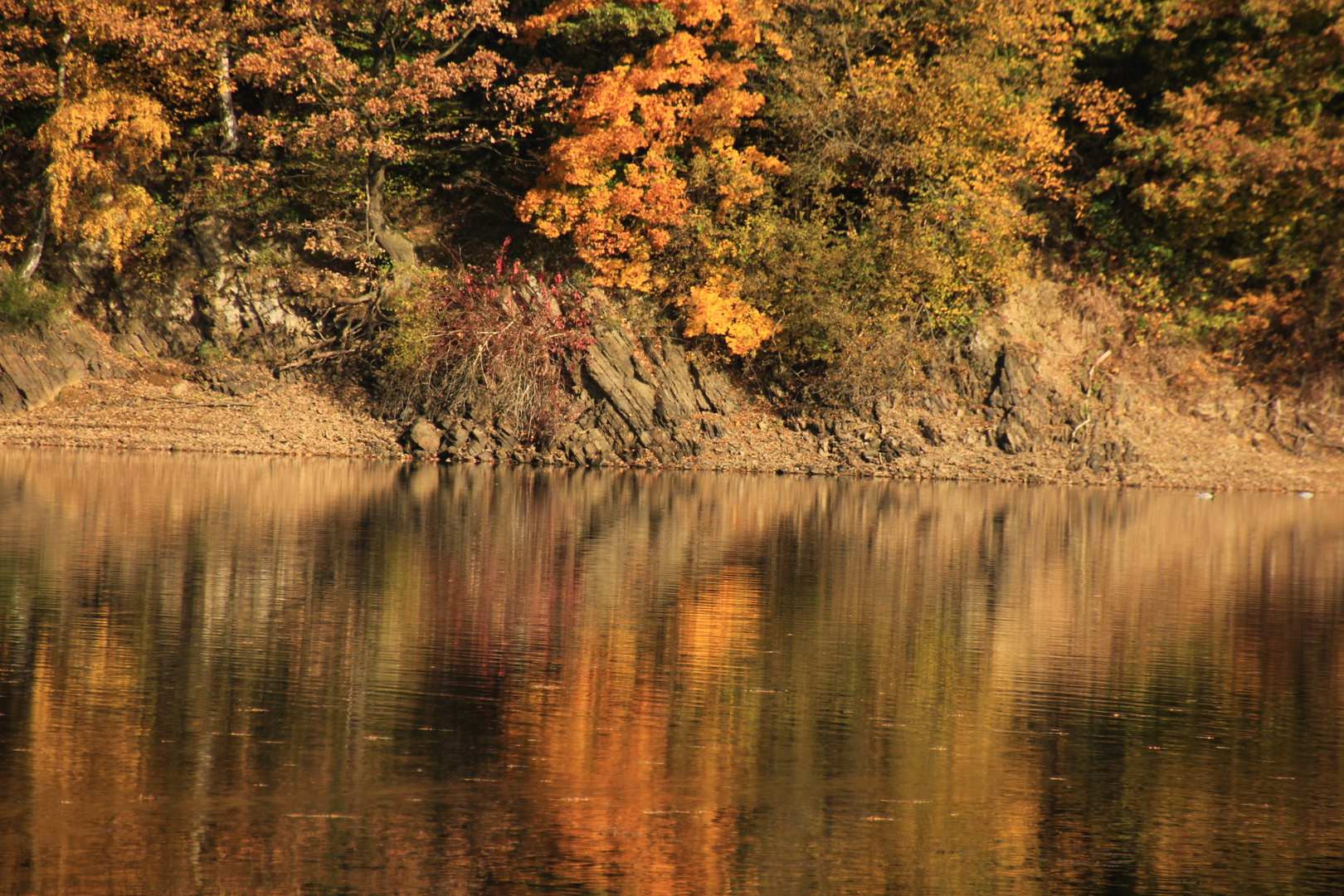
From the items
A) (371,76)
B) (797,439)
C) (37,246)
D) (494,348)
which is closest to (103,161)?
(37,246)

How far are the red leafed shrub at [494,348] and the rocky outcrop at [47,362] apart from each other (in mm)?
7251

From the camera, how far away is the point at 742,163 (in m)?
29.5

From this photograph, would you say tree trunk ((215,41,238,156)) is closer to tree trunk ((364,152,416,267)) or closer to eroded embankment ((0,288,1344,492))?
tree trunk ((364,152,416,267))

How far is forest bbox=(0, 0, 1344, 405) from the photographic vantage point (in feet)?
95.0

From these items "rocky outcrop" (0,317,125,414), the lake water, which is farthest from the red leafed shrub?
the lake water

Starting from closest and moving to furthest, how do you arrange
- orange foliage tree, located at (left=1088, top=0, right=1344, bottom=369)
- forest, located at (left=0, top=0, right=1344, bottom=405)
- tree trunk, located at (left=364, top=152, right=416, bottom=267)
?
orange foliage tree, located at (left=1088, top=0, right=1344, bottom=369), forest, located at (left=0, top=0, right=1344, bottom=405), tree trunk, located at (left=364, top=152, right=416, bottom=267)

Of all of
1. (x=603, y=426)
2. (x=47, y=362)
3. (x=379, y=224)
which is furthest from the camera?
(x=379, y=224)

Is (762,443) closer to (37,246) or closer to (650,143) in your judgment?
(650,143)

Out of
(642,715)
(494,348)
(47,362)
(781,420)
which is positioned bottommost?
(642,715)

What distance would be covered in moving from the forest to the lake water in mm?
13884

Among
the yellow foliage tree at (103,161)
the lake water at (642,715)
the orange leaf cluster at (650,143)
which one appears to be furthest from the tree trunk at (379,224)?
the lake water at (642,715)

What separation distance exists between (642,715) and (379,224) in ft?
82.8

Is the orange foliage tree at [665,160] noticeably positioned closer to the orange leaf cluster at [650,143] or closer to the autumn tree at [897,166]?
the orange leaf cluster at [650,143]

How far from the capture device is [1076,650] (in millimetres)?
11289
